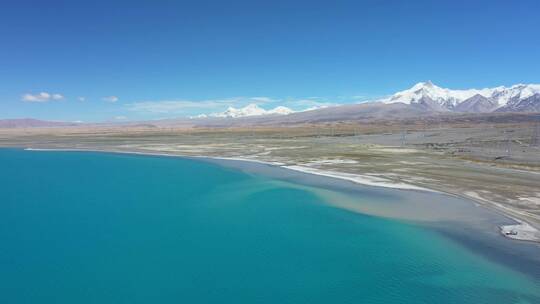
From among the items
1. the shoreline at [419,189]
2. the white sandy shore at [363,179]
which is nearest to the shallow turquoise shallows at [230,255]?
the shoreline at [419,189]

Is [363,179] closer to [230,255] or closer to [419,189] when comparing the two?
[419,189]

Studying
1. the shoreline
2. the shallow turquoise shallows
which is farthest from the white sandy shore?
the shallow turquoise shallows

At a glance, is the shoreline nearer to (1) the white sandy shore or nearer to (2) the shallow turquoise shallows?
(1) the white sandy shore

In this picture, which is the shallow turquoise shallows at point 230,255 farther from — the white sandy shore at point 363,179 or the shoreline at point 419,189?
the white sandy shore at point 363,179

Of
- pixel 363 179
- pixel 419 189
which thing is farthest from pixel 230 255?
pixel 363 179

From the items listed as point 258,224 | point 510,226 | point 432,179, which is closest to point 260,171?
point 432,179

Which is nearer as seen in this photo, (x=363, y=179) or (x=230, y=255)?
(x=230, y=255)

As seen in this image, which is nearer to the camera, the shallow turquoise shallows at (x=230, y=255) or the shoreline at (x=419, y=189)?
the shallow turquoise shallows at (x=230, y=255)

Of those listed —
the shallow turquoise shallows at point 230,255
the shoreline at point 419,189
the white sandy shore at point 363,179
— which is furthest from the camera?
the white sandy shore at point 363,179
